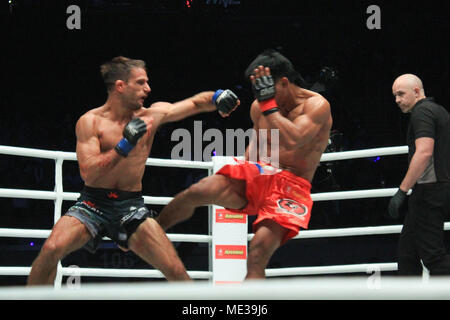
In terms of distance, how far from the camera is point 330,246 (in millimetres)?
6543

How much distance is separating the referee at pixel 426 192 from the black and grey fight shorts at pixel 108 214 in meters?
1.26

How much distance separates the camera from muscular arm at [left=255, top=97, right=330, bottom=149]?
263cm

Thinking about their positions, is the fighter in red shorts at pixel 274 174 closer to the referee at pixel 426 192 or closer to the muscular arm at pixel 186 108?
the muscular arm at pixel 186 108

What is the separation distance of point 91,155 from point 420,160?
1.55m

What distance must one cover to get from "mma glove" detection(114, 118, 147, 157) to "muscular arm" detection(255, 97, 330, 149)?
56cm

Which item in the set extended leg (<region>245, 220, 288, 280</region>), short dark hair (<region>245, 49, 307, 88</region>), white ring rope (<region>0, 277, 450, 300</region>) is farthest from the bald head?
white ring rope (<region>0, 277, 450, 300</region>)

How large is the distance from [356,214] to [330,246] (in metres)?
0.91

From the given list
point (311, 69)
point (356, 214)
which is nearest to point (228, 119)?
point (311, 69)

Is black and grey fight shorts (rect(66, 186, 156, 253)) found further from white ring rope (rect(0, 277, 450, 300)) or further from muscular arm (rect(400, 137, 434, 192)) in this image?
white ring rope (rect(0, 277, 450, 300))

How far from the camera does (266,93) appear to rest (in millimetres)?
2623

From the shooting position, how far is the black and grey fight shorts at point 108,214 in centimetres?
278

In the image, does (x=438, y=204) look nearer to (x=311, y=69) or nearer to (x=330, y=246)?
(x=330, y=246)

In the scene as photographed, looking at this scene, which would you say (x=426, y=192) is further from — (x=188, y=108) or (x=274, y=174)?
(x=188, y=108)

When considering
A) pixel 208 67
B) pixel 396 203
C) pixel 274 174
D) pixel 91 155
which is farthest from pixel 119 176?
pixel 208 67
